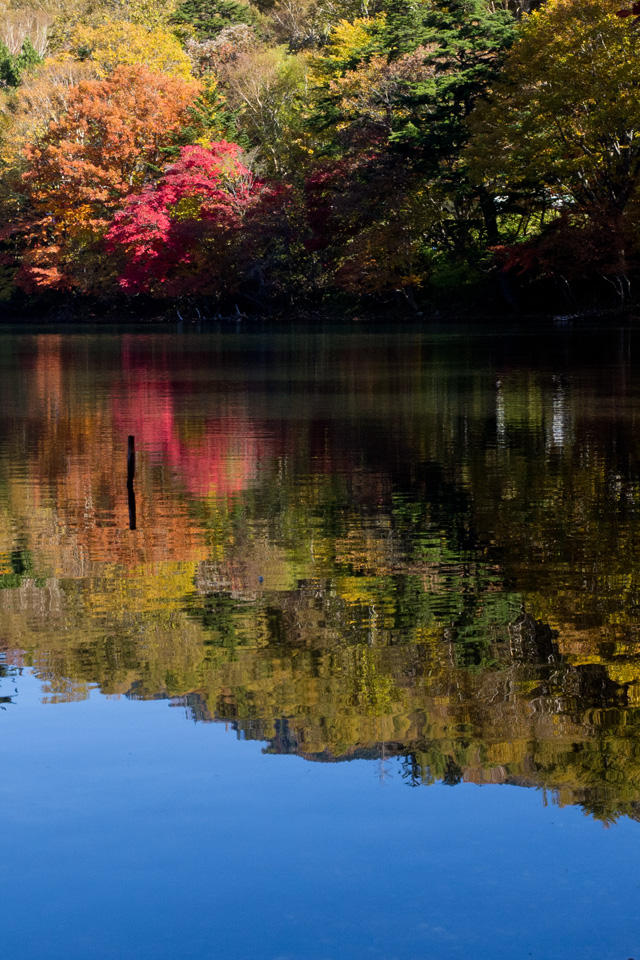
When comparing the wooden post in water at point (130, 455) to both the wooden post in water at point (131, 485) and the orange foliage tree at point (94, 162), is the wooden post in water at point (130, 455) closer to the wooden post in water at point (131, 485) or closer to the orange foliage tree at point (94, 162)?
the wooden post in water at point (131, 485)

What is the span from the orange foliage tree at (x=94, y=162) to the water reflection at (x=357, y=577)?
47.6m

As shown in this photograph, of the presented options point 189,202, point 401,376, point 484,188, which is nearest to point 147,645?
point 401,376

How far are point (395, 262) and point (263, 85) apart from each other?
17.4m

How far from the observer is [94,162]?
66375 millimetres

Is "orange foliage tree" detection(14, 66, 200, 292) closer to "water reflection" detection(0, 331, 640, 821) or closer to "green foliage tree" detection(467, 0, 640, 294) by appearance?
"green foliage tree" detection(467, 0, 640, 294)

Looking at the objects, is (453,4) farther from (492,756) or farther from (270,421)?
(492,756)

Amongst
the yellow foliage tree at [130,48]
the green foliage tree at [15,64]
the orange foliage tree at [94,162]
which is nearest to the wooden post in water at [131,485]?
the orange foliage tree at [94,162]

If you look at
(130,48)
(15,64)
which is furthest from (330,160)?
(15,64)

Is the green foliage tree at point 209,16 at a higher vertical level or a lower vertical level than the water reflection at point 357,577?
higher

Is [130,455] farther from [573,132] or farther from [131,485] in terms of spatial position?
[573,132]

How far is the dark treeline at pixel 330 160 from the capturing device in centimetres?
4369

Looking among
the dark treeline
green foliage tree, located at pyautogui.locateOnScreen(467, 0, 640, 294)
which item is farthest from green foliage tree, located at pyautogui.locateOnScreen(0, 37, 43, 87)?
green foliage tree, located at pyautogui.locateOnScreen(467, 0, 640, 294)

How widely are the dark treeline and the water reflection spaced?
1021 inches

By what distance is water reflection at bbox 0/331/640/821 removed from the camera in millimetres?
5523
